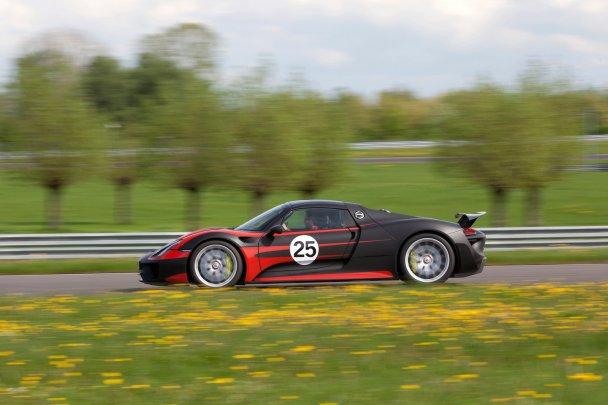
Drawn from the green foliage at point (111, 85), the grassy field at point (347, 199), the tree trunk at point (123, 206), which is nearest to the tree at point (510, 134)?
the grassy field at point (347, 199)

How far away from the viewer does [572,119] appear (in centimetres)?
2369

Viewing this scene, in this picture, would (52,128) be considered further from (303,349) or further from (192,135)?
(303,349)

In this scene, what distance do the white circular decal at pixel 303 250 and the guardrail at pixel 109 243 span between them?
5749 millimetres

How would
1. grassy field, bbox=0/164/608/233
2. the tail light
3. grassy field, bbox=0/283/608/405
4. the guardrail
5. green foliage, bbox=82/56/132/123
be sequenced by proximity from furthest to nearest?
green foliage, bbox=82/56/132/123, grassy field, bbox=0/164/608/233, the guardrail, the tail light, grassy field, bbox=0/283/608/405

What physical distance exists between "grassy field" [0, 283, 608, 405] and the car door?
130 centimetres

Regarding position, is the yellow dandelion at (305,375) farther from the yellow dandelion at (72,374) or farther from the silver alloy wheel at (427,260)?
the silver alloy wheel at (427,260)

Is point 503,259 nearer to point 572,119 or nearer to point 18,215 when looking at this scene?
point 572,119

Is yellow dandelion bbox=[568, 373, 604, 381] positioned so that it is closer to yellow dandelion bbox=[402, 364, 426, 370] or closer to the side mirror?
yellow dandelion bbox=[402, 364, 426, 370]

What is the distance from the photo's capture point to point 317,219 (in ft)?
38.4

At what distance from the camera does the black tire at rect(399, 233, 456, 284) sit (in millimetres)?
11570

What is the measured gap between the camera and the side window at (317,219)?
11.6 metres

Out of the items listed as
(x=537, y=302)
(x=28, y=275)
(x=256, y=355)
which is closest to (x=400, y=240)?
(x=537, y=302)

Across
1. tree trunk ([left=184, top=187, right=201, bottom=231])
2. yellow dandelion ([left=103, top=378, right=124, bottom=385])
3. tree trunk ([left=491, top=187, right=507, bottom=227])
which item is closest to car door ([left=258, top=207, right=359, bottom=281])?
yellow dandelion ([left=103, top=378, right=124, bottom=385])

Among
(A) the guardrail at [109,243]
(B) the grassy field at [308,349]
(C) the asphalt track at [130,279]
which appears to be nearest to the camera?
(B) the grassy field at [308,349]
